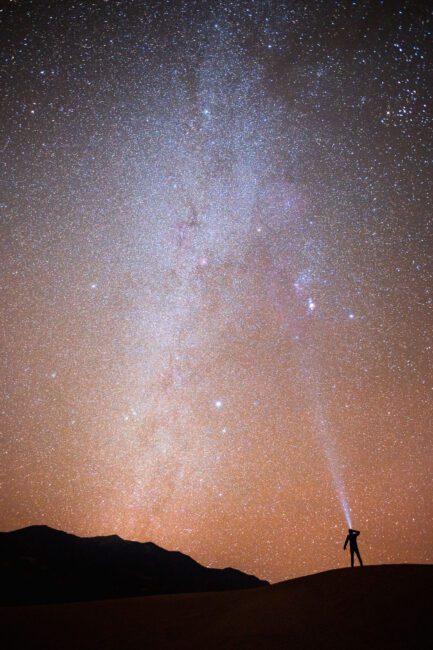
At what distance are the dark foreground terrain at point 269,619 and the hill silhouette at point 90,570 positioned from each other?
217 feet

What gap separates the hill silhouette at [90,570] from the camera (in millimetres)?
70938

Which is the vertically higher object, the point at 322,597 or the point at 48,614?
the point at 322,597

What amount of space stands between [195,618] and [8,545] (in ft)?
323

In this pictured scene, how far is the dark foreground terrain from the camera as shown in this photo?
7320 millimetres

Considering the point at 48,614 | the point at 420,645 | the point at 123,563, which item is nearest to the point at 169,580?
the point at 123,563

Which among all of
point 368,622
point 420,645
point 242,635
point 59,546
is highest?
point 420,645

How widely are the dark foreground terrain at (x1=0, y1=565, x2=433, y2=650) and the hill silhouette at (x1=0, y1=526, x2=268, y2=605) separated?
6602cm

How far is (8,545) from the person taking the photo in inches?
3457

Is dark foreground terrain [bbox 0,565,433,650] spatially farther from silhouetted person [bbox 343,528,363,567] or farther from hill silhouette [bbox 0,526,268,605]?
hill silhouette [bbox 0,526,268,605]

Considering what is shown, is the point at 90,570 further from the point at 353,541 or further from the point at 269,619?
the point at 269,619

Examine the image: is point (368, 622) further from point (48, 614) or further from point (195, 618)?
point (48, 614)

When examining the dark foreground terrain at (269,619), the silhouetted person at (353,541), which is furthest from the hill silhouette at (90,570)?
the silhouetted person at (353,541)

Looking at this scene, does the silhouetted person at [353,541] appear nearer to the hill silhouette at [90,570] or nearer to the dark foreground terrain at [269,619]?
the dark foreground terrain at [269,619]

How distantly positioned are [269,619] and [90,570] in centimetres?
9718
